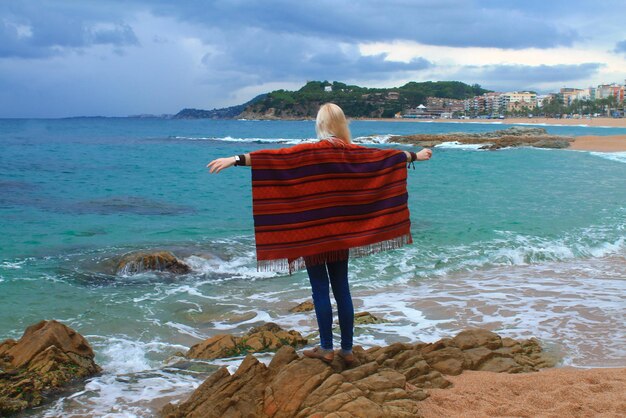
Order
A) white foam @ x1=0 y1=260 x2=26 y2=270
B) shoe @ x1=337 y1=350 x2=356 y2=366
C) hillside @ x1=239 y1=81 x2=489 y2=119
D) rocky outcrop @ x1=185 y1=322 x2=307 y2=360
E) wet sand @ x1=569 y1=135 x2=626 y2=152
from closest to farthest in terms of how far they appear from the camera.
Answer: shoe @ x1=337 y1=350 x2=356 y2=366
rocky outcrop @ x1=185 y1=322 x2=307 y2=360
white foam @ x1=0 y1=260 x2=26 y2=270
wet sand @ x1=569 y1=135 x2=626 y2=152
hillside @ x1=239 y1=81 x2=489 y2=119

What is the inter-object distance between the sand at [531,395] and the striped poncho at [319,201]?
53.4 inches

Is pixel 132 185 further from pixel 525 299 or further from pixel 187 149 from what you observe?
pixel 187 149

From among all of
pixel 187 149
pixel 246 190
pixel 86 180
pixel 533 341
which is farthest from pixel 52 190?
pixel 187 149

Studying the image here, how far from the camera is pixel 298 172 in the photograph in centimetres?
470

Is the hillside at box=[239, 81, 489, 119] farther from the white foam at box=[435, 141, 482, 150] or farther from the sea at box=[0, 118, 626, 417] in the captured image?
the sea at box=[0, 118, 626, 417]

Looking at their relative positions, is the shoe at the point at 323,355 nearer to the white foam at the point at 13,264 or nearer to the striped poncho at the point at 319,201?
the striped poncho at the point at 319,201

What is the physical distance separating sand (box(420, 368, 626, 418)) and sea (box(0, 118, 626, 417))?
4.13 feet

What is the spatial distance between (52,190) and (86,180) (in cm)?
404

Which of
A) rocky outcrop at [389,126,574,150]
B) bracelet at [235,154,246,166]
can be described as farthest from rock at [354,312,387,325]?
rocky outcrop at [389,126,574,150]

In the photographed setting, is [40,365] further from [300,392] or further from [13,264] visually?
[13,264]

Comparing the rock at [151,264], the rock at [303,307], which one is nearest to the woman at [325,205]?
the rock at [303,307]

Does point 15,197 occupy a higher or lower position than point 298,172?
lower

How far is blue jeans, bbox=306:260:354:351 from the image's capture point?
4867 mm

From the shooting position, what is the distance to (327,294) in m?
4.89
